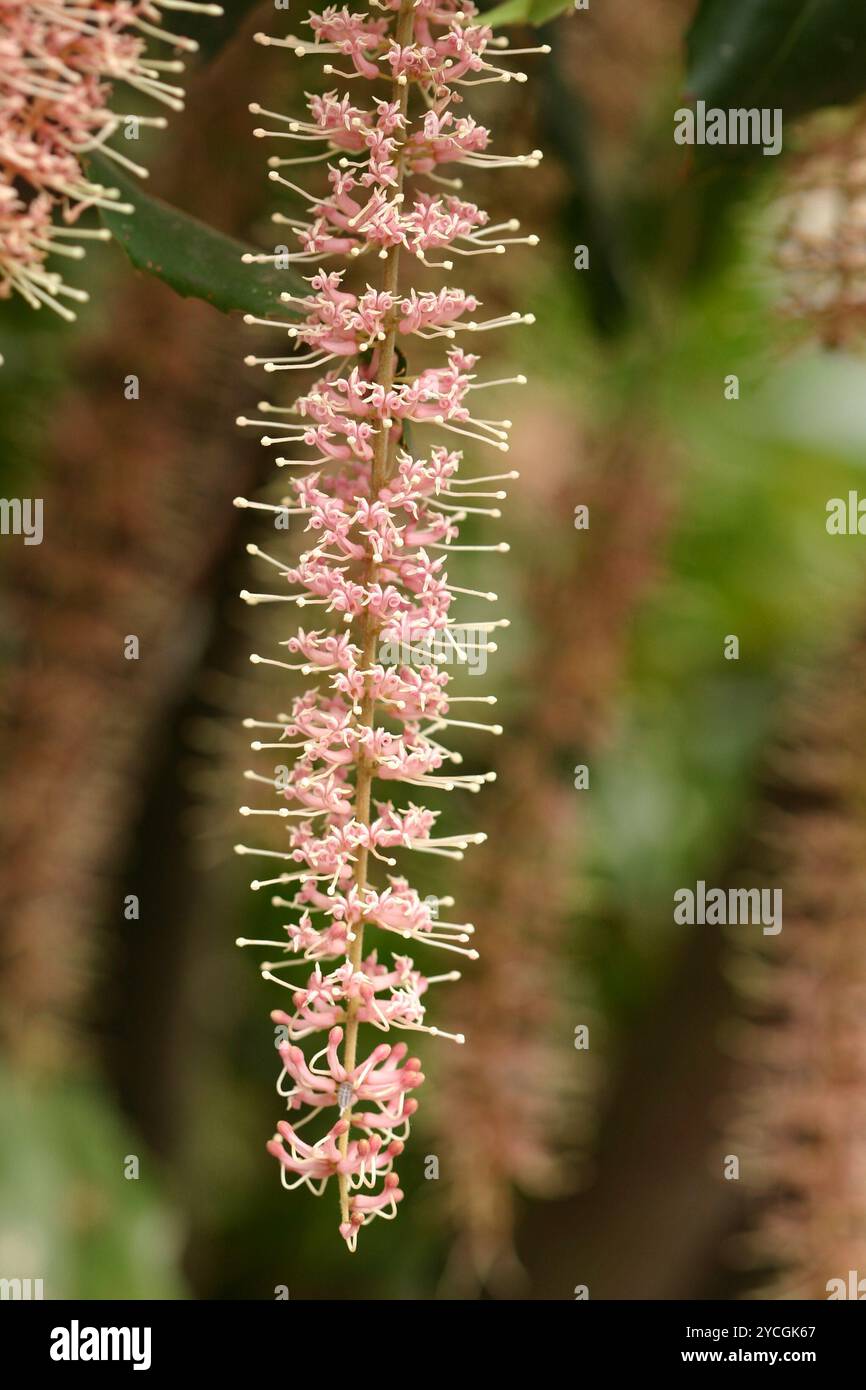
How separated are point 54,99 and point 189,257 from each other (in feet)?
0.32

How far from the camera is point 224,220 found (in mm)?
1068

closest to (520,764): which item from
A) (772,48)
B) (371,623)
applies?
(772,48)

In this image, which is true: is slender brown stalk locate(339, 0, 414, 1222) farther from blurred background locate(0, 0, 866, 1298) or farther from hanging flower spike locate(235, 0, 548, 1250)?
blurred background locate(0, 0, 866, 1298)

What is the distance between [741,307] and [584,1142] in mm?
860

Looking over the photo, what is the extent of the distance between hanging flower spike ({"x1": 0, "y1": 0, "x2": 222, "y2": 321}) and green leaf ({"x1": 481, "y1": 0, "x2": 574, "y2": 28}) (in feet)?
0.39

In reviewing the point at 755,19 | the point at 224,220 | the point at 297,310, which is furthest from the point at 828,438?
the point at 297,310

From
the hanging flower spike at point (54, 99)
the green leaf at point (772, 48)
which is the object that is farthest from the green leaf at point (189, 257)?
the green leaf at point (772, 48)

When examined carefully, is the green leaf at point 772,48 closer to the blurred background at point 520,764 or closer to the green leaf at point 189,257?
the blurred background at point 520,764

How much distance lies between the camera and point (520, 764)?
1.17 meters

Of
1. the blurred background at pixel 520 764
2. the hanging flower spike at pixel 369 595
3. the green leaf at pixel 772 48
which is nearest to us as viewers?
the hanging flower spike at pixel 369 595

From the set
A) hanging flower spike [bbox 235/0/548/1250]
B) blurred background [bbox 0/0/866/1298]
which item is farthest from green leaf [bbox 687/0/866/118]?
hanging flower spike [bbox 235/0/548/1250]

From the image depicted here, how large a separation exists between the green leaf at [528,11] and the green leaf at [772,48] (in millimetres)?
124

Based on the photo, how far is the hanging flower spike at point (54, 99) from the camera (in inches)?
19.2

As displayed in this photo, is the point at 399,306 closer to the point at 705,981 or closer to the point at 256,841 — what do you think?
the point at 256,841
